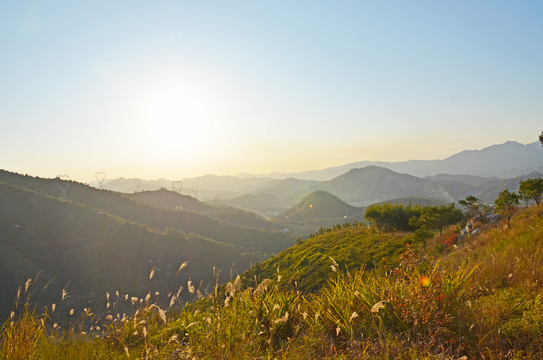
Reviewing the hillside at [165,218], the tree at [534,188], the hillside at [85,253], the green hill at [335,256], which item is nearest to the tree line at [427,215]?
the tree at [534,188]

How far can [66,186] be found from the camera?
8625 cm

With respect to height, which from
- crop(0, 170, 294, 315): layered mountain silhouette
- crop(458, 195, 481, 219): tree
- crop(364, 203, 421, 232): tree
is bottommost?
crop(0, 170, 294, 315): layered mountain silhouette

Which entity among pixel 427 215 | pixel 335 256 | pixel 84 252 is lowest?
pixel 84 252

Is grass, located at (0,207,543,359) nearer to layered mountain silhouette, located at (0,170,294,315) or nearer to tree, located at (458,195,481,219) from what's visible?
tree, located at (458,195,481,219)

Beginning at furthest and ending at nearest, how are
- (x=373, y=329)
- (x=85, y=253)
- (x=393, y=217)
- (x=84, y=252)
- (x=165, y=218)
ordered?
(x=165, y=218)
(x=84, y=252)
(x=85, y=253)
(x=393, y=217)
(x=373, y=329)

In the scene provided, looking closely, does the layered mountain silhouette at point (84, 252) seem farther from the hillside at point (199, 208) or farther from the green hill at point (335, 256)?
the hillside at point (199, 208)

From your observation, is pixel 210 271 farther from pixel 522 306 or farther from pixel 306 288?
pixel 522 306

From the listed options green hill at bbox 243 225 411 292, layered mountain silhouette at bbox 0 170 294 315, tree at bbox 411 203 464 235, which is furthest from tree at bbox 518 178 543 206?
layered mountain silhouette at bbox 0 170 294 315

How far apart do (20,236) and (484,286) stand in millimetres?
65524

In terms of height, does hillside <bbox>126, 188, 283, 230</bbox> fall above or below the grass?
below

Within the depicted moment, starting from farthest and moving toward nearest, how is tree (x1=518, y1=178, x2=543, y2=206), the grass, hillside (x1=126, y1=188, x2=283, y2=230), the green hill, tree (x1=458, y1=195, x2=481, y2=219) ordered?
1. hillside (x1=126, y1=188, x2=283, y2=230)
2. tree (x1=458, y1=195, x2=481, y2=219)
3. tree (x1=518, y1=178, x2=543, y2=206)
4. the green hill
5. the grass

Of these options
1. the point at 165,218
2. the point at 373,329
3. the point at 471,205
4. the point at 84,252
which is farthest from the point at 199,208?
the point at 373,329

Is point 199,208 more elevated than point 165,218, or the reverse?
point 165,218

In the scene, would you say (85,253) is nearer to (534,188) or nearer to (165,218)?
(165,218)
